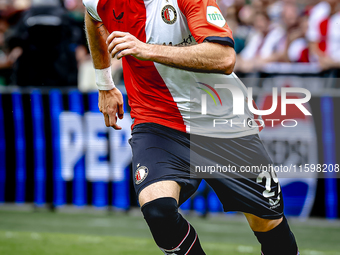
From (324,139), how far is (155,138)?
3.64m

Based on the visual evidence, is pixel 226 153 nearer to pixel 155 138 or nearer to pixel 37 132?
pixel 155 138

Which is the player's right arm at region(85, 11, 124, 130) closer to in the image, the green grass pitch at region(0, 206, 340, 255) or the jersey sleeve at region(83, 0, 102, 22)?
the jersey sleeve at region(83, 0, 102, 22)

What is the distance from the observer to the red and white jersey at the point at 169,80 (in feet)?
10.5

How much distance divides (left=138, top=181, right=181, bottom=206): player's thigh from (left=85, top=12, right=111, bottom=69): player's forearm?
1.12m

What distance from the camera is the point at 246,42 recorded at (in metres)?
9.09

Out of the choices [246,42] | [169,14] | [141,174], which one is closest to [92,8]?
[169,14]

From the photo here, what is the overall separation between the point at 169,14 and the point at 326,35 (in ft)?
17.3

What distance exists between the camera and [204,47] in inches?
114

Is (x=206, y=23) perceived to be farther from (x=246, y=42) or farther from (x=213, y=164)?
(x=246, y=42)

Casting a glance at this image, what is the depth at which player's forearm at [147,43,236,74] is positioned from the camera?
2865 mm

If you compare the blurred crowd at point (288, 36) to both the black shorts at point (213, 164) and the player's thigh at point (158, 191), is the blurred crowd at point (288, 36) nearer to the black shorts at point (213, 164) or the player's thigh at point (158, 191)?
the black shorts at point (213, 164)

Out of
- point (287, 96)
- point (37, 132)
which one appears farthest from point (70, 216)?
point (287, 96)

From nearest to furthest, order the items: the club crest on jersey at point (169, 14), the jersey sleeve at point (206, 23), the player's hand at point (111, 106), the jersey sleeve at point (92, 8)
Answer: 1. the jersey sleeve at point (206, 23)
2. the club crest on jersey at point (169, 14)
3. the jersey sleeve at point (92, 8)
4. the player's hand at point (111, 106)

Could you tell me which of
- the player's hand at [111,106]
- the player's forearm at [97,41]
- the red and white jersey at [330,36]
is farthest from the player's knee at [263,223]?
the red and white jersey at [330,36]
